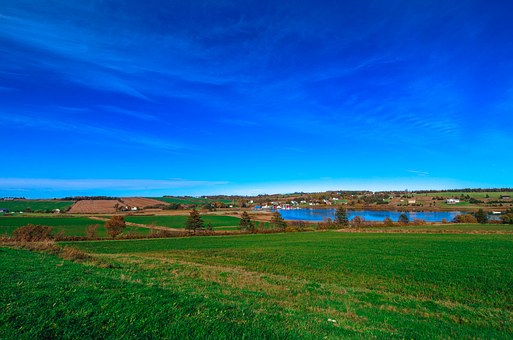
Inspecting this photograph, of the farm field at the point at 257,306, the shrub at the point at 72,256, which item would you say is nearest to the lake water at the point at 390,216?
the farm field at the point at 257,306

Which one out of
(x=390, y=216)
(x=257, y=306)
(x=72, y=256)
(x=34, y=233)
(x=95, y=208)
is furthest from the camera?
(x=95, y=208)

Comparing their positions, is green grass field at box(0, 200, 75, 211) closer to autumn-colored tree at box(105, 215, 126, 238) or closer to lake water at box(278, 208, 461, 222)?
autumn-colored tree at box(105, 215, 126, 238)

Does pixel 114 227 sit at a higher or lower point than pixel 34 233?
lower

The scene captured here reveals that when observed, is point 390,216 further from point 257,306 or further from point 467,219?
point 257,306

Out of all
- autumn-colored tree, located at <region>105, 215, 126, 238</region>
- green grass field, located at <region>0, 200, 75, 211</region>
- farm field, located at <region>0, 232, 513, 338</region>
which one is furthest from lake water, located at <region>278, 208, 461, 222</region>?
green grass field, located at <region>0, 200, 75, 211</region>

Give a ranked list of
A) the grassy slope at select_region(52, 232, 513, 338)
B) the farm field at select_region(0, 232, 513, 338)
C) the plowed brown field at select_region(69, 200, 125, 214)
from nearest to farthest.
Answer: the farm field at select_region(0, 232, 513, 338) → the grassy slope at select_region(52, 232, 513, 338) → the plowed brown field at select_region(69, 200, 125, 214)

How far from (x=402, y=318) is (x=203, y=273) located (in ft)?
38.7

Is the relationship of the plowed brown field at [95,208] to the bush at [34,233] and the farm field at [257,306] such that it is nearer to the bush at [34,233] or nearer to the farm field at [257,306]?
the bush at [34,233]

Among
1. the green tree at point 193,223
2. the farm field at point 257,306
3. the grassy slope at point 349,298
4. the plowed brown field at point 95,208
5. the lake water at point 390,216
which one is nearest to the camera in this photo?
the farm field at point 257,306

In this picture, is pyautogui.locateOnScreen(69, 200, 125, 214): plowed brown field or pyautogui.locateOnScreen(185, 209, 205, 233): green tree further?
pyautogui.locateOnScreen(69, 200, 125, 214): plowed brown field

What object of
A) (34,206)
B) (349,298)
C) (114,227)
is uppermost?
(34,206)

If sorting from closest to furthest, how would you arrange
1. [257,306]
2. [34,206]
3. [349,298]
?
1. [257,306]
2. [349,298]
3. [34,206]

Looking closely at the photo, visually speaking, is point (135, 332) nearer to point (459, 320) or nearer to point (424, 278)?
point (459, 320)

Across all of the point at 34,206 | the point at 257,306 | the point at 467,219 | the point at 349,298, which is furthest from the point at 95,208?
the point at 467,219
